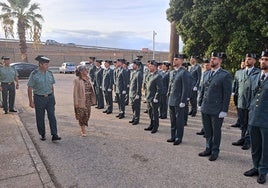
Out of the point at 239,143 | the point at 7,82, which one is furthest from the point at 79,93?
the point at 7,82

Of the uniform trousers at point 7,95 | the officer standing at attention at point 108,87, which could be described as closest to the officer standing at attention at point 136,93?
the officer standing at attention at point 108,87

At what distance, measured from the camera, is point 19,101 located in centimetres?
1345

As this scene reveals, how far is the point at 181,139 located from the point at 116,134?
5.80 feet

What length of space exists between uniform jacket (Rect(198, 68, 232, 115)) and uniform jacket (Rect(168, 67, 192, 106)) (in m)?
0.70

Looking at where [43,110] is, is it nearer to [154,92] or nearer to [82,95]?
[82,95]

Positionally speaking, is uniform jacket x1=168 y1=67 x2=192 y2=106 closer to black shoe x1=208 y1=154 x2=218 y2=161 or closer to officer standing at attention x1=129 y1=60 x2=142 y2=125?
black shoe x1=208 y1=154 x2=218 y2=161

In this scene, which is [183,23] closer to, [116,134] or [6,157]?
[116,134]

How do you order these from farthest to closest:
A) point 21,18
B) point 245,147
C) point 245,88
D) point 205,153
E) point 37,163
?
1. point 21,18
2. point 245,88
3. point 245,147
4. point 205,153
5. point 37,163

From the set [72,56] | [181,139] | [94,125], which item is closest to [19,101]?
[94,125]

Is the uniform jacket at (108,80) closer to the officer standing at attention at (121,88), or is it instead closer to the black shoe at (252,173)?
the officer standing at attention at (121,88)

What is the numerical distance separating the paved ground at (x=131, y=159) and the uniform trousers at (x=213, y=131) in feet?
0.93

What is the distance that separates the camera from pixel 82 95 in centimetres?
698

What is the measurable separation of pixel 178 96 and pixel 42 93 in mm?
3185

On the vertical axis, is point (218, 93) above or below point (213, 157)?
above
